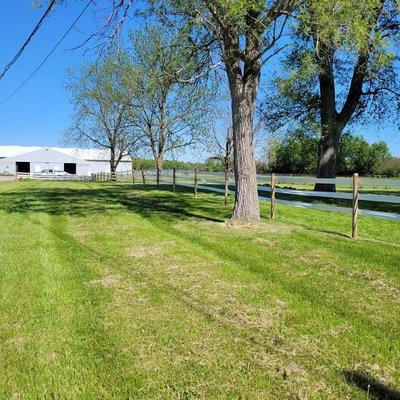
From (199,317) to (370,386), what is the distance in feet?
5.84

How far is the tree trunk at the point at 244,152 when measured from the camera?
1016 cm

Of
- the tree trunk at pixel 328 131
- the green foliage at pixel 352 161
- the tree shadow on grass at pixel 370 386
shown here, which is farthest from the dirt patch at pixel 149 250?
the green foliage at pixel 352 161

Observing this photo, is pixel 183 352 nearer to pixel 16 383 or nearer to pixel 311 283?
pixel 16 383

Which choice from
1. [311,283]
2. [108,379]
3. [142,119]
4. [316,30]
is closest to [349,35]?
[316,30]

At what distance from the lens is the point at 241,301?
16.4 ft

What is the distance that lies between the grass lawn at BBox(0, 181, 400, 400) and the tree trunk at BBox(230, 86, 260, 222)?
169 centimetres

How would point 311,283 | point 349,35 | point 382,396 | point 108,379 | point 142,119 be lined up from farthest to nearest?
point 142,119 < point 349,35 < point 311,283 < point 108,379 < point 382,396

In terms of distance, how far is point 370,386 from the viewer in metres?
3.24

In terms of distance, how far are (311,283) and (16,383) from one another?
12.0 feet

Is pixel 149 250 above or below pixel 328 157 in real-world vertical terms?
below

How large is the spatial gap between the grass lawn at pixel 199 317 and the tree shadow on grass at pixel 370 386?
13 mm

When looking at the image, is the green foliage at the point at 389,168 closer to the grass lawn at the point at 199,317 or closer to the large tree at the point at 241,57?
the large tree at the point at 241,57

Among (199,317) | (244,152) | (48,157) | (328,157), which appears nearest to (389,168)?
(48,157)

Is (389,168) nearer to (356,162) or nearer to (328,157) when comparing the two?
(356,162)
